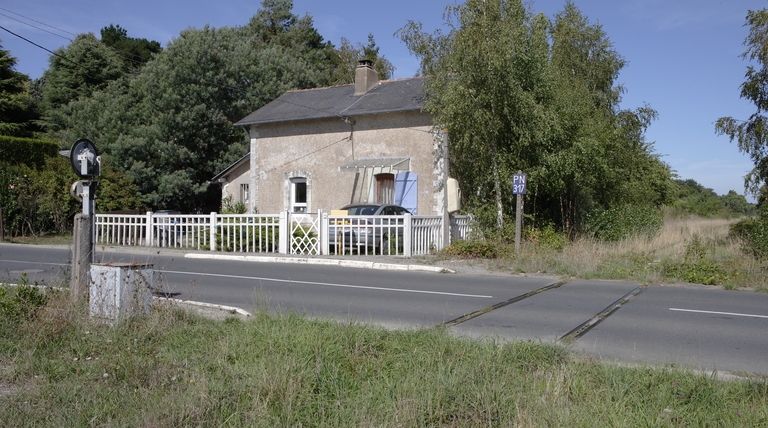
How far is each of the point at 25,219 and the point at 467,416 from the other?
21.3 meters

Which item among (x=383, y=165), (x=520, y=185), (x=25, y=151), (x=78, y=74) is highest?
(x=78, y=74)

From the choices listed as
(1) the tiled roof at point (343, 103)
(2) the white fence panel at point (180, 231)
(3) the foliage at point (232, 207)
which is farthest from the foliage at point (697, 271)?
(3) the foliage at point (232, 207)

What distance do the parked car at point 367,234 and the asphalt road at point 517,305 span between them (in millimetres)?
2452

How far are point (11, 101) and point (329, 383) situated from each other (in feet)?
127

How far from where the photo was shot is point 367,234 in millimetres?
16484

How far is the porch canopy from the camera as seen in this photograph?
839 inches

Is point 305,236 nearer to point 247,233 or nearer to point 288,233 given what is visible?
point 288,233

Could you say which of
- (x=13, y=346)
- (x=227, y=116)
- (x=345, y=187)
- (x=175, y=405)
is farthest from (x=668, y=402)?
(x=227, y=116)

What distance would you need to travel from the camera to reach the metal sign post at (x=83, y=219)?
23.1 ft

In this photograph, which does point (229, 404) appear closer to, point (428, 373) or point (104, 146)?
point (428, 373)

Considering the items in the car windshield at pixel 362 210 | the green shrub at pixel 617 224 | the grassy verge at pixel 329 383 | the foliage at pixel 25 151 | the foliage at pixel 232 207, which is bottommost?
the grassy verge at pixel 329 383

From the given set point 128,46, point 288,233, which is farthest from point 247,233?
point 128,46

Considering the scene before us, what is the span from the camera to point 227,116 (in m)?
33.0

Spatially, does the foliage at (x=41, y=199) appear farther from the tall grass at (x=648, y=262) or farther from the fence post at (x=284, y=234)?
the tall grass at (x=648, y=262)
